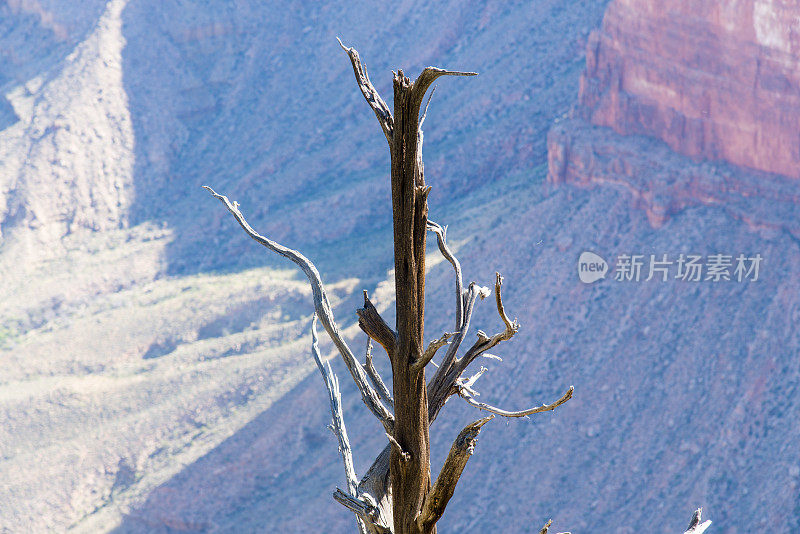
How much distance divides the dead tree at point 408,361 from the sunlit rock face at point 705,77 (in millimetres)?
24883

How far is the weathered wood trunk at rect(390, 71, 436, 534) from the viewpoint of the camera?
15.1ft

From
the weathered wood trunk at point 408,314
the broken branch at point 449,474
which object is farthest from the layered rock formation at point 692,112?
the broken branch at point 449,474

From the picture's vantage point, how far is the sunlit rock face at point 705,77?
2722cm

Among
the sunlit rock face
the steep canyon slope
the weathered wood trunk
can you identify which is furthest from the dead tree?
the sunlit rock face

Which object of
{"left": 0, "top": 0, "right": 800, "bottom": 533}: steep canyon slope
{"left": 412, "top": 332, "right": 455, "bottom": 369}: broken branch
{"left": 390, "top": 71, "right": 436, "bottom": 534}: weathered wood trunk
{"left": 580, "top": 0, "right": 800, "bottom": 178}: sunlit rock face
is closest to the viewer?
{"left": 412, "top": 332, "right": 455, "bottom": 369}: broken branch

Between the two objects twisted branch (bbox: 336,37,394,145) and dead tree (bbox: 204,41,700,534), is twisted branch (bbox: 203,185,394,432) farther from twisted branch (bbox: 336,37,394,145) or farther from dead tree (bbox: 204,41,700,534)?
twisted branch (bbox: 336,37,394,145)

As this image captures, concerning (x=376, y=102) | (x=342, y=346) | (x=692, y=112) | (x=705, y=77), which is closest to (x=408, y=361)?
(x=342, y=346)

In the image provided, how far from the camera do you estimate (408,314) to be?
15.8ft

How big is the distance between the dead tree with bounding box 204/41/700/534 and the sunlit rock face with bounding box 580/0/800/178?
24.9 meters

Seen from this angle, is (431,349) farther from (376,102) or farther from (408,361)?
(376,102)

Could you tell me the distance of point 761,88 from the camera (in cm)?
2792

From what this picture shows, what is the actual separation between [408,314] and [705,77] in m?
27.2

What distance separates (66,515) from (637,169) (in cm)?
2482

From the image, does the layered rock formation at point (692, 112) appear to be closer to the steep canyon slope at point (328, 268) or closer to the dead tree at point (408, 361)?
the steep canyon slope at point (328, 268)
